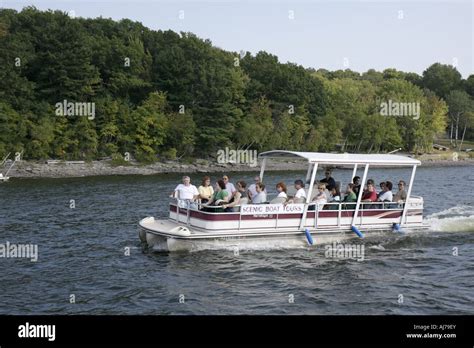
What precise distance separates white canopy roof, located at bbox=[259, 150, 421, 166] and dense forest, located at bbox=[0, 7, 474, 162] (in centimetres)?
5257

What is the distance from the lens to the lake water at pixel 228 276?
16125 mm

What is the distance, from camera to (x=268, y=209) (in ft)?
71.4

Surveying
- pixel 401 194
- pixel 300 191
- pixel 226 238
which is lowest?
pixel 226 238

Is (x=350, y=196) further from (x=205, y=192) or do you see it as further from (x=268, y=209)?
(x=205, y=192)

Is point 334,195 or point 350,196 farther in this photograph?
point 334,195

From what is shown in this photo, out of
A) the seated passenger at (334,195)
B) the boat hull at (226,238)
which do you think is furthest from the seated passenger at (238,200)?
the seated passenger at (334,195)

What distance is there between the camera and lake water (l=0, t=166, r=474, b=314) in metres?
16.1

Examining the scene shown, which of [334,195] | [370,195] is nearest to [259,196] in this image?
[334,195]

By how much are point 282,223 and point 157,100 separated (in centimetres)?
6529

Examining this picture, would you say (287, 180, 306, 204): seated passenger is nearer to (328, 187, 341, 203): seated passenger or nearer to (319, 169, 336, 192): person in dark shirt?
(328, 187, 341, 203): seated passenger

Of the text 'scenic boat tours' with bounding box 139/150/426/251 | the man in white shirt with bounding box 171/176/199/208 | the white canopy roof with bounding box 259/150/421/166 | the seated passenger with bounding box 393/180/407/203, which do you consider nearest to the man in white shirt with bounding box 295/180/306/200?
the text 'scenic boat tours' with bounding box 139/150/426/251
